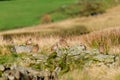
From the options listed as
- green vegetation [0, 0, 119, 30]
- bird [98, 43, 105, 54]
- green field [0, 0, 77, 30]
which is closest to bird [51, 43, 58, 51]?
bird [98, 43, 105, 54]

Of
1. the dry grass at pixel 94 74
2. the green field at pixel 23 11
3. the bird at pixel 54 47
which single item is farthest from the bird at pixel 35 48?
the green field at pixel 23 11

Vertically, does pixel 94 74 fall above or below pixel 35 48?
below

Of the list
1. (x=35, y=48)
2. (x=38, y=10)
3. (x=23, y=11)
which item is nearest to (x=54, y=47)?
(x=35, y=48)

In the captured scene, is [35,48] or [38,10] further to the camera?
[38,10]

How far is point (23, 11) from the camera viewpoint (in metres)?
67.7

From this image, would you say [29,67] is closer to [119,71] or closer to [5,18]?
[119,71]

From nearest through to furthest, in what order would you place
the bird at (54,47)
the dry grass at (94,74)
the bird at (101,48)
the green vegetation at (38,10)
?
the dry grass at (94,74) < the bird at (101,48) < the bird at (54,47) < the green vegetation at (38,10)

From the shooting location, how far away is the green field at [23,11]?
6181 cm

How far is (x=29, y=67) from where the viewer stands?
12344 mm

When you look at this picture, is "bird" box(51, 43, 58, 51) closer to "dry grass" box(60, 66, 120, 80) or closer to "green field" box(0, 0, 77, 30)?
"dry grass" box(60, 66, 120, 80)

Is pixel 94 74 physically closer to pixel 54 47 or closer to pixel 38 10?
pixel 54 47

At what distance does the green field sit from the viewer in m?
61.8

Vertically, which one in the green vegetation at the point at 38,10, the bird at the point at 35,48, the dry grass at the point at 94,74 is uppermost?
the bird at the point at 35,48

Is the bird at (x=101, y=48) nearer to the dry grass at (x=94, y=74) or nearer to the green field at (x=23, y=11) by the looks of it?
the dry grass at (x=94, y=74)
